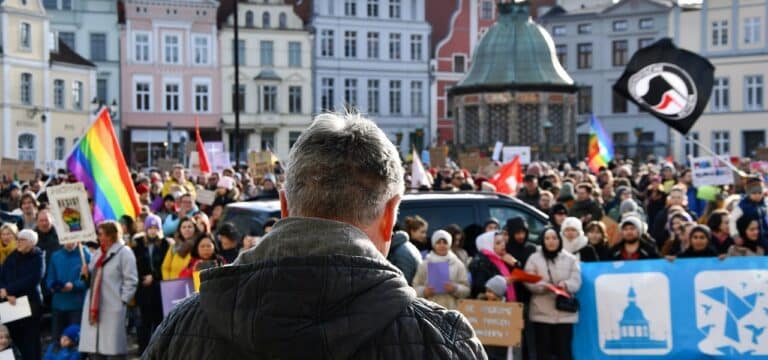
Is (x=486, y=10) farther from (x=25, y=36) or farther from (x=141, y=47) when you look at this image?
(x=25, y=36)

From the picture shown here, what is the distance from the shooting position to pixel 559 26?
64.7 m

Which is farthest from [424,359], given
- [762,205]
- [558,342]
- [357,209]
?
[762,205]

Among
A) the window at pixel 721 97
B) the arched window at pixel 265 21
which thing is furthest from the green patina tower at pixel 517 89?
the arched window at pixel 265 21

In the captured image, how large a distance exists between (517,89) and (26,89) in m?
22.7

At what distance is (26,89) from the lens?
168 ft

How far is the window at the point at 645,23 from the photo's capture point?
2452 inches

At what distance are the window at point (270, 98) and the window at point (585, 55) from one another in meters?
17.3

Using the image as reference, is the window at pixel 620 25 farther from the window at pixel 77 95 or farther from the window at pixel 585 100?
the window at pixel 77 95

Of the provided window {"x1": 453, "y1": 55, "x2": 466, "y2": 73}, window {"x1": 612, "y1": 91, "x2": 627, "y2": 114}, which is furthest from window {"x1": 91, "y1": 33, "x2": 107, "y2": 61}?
window {"x1": 612, "y1": 91, "x2": 627, "y2": 114}

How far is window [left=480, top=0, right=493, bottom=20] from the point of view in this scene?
66.8 m

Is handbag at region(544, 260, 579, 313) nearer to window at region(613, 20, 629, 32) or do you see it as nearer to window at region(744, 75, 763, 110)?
window at region(744, 75, 763, 110)

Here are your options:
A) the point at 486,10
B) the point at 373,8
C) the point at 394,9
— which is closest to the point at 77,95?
the point at 373,8

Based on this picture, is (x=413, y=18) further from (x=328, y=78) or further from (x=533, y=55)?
(x=533, y=55)

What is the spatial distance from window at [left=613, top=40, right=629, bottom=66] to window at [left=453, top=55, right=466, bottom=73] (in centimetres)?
855
